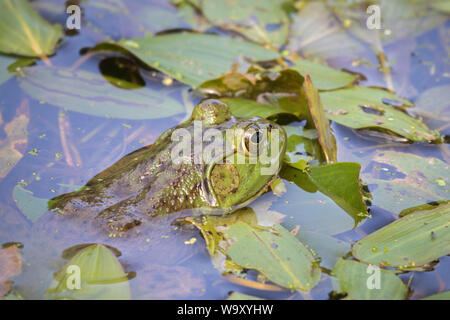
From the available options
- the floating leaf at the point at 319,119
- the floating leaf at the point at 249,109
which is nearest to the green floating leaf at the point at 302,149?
the floating leaf at the point at 319,119

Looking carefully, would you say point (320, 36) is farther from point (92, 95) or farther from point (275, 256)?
point (275, 256)

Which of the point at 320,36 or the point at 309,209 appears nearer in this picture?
the point at 309,209

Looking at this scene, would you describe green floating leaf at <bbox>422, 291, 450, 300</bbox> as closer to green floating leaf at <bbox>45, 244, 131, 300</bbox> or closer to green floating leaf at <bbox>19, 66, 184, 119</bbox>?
green floating leaf at <bbox>45, 244, 131, 300</bbox>

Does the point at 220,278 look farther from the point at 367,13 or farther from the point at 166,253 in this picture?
the point at 367,13

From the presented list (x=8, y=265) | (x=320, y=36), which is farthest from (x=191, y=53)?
(x=8, y=265)

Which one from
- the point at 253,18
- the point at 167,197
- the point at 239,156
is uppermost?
the point at 253,18
